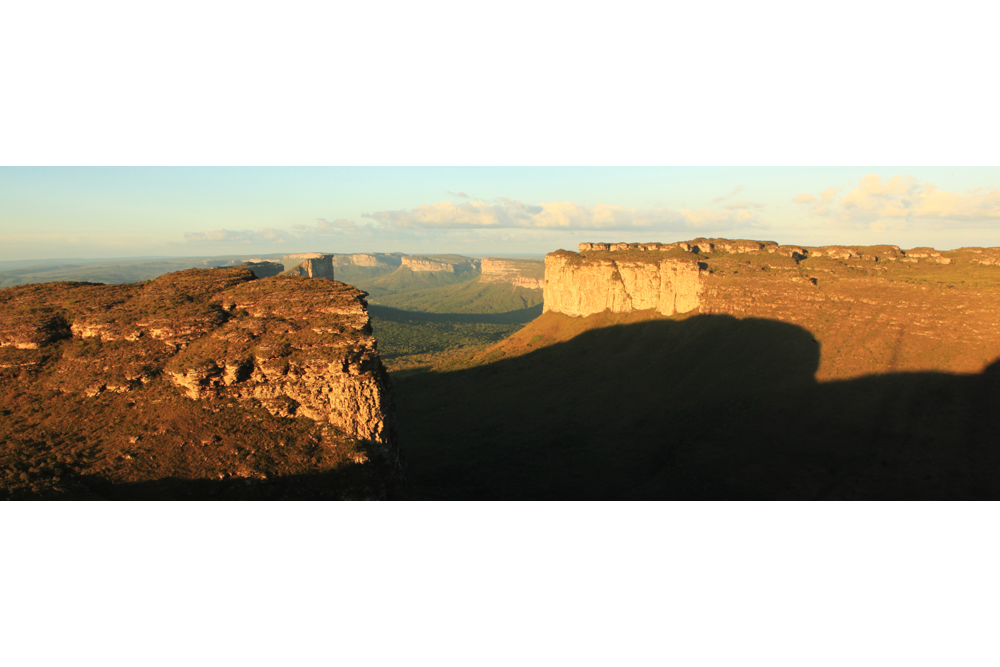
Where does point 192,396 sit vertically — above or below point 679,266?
below

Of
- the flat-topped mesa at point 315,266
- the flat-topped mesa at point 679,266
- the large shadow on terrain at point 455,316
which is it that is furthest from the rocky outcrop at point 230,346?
the large shadow on terrain at point 455,316

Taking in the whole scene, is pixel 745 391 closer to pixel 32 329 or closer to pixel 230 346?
pixel 230 346

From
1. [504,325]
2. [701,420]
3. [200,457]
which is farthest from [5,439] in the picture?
[504,325]

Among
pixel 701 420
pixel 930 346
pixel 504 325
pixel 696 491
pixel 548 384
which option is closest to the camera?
pixel 696 491

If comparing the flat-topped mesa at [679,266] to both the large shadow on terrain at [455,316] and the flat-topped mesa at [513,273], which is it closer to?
the large shadow on terrain at [455,316]

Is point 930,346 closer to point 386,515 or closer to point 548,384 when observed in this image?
point 548,384

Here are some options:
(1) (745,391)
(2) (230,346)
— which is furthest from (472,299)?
(2) (230,346)

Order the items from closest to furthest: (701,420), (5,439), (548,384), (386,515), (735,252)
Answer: (386,515), (5,439), (701,420), (548,384), (735,252)
